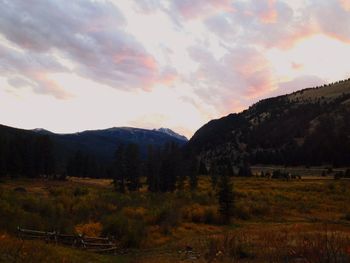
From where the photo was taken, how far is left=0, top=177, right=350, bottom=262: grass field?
15852 mm

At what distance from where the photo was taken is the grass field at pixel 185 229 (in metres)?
15.9

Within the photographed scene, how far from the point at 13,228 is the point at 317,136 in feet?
534

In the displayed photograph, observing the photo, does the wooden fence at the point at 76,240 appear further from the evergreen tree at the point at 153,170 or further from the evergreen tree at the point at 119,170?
the evergreen tree at the point at 119,170

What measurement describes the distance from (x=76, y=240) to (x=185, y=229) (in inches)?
496

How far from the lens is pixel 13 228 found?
21969 mm

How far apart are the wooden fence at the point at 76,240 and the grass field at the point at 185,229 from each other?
36.3 inches

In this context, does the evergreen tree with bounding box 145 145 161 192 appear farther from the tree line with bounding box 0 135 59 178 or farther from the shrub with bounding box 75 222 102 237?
the shrub with bounding box 75 222 102 237

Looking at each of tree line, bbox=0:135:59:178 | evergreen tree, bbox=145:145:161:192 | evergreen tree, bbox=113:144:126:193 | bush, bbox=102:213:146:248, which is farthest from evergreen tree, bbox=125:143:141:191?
bush, bbox=102:213:146:248

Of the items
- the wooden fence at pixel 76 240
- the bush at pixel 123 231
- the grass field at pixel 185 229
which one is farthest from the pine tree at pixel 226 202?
the wooden fence at pixel 76 240

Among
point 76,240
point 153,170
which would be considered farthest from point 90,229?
point 153,170

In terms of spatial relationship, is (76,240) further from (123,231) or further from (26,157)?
(26,157)

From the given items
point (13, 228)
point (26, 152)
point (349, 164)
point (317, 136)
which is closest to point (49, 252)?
point (13, 228)

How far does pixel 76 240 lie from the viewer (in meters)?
22.7

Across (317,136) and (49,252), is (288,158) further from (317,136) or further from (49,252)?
(49,252)
